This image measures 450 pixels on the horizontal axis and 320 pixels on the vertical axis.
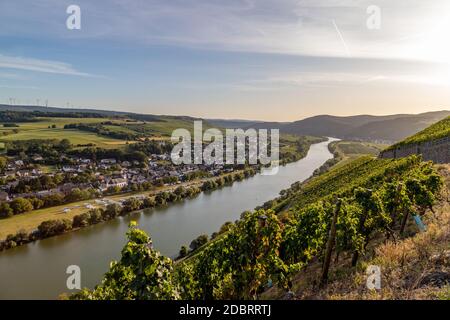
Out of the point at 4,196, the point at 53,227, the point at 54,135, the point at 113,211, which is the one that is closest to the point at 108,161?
the point at 54,135

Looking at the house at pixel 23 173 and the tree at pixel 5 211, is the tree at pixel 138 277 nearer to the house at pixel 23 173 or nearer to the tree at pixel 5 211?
the tree at pixel 5 211

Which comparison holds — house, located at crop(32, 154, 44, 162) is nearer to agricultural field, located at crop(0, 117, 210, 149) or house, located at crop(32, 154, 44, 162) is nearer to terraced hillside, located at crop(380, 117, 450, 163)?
agricultural field, located at crop(0, 117, 210, 149)

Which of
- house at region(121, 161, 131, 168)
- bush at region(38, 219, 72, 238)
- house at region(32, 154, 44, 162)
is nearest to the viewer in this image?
bush at region(38, 219, 72, 238)

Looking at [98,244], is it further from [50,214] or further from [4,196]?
[4,196]

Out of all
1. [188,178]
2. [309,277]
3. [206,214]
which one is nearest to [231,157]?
[188,178]

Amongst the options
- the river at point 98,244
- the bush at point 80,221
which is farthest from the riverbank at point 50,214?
the river at point 98,244

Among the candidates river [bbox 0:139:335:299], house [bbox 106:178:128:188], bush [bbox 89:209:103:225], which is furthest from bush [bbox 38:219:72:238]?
house [bbox 106:178:128:188]
